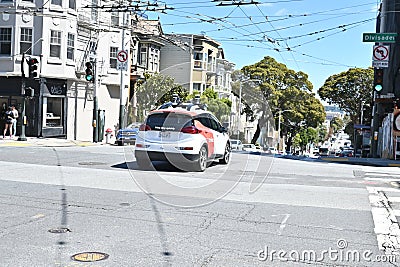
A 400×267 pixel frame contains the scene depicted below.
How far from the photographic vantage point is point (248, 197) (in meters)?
10.6

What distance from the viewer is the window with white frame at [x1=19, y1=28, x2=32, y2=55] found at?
28.8 m

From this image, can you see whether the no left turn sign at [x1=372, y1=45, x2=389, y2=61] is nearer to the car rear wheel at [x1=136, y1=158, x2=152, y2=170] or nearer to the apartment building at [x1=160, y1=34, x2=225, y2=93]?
the car rear wheel at [x1=136, y1=158, x2=152, y2=170]

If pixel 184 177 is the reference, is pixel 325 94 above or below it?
above

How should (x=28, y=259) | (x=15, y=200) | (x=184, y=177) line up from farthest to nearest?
(x=184, y=177) → (x=15, y=200) → (x=28, y=259)

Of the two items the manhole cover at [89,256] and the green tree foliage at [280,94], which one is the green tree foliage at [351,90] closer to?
the green tree foliage at [280,94]

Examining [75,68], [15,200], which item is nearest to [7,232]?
[15,200]

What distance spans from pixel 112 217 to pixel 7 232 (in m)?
1.65

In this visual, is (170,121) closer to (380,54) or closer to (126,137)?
(126,137)

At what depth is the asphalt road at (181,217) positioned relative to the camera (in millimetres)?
6367

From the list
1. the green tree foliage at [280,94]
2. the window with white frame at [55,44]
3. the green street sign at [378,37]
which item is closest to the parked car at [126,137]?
the window with white frame at [55,44]

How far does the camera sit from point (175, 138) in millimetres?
13992

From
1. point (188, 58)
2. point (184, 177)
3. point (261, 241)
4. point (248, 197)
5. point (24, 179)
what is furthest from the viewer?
point (188, 58)

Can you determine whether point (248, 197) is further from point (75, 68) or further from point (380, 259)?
point (75, 68)

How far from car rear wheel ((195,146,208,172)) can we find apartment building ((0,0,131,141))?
45.8 ft
